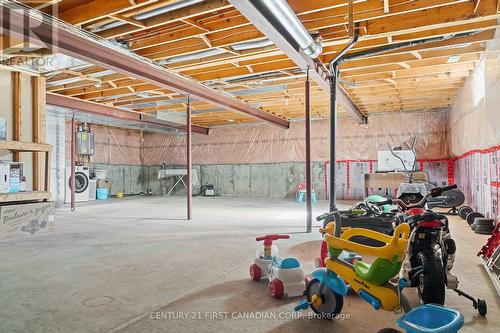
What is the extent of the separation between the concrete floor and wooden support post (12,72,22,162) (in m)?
1.57

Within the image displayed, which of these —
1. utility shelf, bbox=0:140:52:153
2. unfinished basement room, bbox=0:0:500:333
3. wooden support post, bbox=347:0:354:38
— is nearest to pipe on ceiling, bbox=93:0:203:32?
unfinished basement room, bbox=0:0:500:333

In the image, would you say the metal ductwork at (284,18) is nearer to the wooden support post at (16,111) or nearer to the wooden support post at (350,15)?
the wooden support post at (350,15)

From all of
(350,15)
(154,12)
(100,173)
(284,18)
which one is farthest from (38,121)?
(100,173)

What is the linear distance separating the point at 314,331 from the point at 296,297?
0.49 m

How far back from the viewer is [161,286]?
8.56ft

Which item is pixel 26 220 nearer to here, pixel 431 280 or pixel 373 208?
pixel 373 208

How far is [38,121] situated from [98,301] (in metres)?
4.19

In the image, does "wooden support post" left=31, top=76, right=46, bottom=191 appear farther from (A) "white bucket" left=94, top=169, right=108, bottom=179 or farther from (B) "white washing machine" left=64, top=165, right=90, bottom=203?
(A) "white bucket" left=94, top=169, right=108, bottom=179

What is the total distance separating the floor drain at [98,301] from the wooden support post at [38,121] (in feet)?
12.4

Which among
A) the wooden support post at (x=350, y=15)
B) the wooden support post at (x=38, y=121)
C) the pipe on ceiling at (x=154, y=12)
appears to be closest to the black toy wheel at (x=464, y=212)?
the wooden support post at (x=350, y=15)

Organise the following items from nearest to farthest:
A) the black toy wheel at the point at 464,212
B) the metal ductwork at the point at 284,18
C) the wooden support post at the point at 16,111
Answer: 1. the metal ductwork at the point at 284,18
2. the wooden support post at the point at 16,111
3. the black toy wheel at the point at 464,212

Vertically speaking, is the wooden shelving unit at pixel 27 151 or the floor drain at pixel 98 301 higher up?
the wooden shelving unit at pixel 27 151

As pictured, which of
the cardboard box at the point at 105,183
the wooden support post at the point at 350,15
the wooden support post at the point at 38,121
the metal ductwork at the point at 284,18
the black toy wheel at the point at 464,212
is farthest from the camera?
the cardboard box at the point at 105,183

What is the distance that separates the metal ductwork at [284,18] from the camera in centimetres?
268
